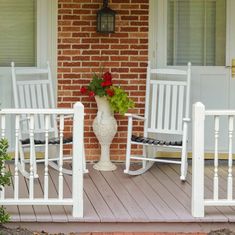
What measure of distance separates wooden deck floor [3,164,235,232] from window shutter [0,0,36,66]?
4.19 feet

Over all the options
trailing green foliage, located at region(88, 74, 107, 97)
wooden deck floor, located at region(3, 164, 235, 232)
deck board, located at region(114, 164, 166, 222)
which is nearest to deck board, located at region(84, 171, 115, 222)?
wooden deck floor, located at region(3, 164, 235, 232)

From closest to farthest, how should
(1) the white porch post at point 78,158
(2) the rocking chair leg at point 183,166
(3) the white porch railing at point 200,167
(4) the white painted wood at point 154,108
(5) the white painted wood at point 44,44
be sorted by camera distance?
(1) the white porch post at point 78,158
(3) the white porch railing at point 200,167
(2) the rocking chair leg at point 183,166
(4) the white painted wood at point 154,108
(5) the white painted wood at point 44,44

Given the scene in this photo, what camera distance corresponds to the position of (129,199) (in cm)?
690

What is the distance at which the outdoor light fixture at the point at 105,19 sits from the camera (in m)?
8.16

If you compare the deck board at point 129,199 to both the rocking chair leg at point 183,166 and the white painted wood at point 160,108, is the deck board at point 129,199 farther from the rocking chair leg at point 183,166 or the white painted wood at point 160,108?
the white painted wood at point 160,108

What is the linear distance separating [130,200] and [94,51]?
2081 mm

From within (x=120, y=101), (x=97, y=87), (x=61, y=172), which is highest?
(x=97, y=87)

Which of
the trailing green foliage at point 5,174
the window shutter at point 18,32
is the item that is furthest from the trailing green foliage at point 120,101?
the trailing green foliage at point 5,174

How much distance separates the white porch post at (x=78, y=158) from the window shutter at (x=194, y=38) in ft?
8.42

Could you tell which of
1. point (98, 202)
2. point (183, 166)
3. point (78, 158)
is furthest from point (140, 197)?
point (78, 158)

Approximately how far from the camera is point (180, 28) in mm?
8555

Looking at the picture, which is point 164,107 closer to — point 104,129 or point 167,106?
point 167,106

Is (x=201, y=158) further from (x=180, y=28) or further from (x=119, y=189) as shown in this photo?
(x=180, y=28)

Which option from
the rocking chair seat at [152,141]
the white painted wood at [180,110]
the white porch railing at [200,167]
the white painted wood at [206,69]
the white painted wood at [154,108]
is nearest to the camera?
the white porch railing at [200,167]
